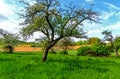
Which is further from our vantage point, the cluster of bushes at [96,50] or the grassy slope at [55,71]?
the cluster of bushes at [96,50]

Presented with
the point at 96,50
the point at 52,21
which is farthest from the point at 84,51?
the point at 52,21

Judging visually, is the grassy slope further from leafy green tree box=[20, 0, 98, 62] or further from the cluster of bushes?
the cluster of bushes

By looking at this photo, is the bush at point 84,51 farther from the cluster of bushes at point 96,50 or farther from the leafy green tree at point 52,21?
the leafy green tree at point 52,21

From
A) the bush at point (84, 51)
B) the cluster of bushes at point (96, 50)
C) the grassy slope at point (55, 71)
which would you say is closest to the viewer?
the grassy slope at point (55, 71)

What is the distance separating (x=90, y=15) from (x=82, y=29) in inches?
74.9

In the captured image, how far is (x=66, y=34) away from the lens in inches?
1222

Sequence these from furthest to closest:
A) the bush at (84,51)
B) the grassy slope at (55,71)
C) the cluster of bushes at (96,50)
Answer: the bush at (84,51)
the cluster of bushes at (96,50)
the grassy slope at (55,71)

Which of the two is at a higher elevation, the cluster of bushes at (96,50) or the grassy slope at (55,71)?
the cluster of bushes at (96,50)

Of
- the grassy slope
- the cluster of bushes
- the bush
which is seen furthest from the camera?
the bush

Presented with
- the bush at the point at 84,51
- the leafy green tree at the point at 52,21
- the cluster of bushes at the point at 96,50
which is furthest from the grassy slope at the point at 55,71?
the bush at the point at 84,51

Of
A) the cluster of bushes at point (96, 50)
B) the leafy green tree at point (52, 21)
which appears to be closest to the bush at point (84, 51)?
the cluster of bushes at point (96, 50)

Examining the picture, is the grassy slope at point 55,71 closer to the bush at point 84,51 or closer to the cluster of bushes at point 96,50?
the cluster of bushes at point 96,50

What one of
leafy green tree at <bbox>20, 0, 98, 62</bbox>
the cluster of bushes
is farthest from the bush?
leafy green tree at <bbox>20, 0, 98, 62</bbox>

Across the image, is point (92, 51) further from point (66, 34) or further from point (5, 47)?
point (66, 34)
